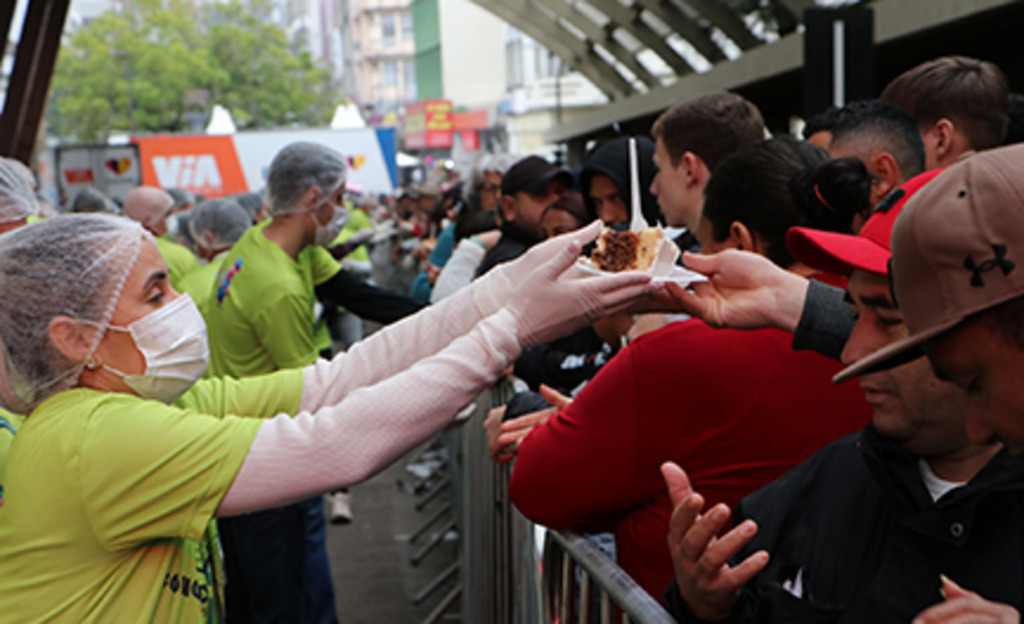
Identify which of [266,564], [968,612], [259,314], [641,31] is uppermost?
[641,31]

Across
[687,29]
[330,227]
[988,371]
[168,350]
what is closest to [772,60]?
[687,29]

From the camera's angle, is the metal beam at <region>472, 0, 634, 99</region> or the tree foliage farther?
the tree foliage

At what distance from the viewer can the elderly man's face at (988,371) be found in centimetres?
135

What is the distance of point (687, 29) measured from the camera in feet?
70.4

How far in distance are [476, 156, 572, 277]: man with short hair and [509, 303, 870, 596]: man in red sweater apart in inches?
120

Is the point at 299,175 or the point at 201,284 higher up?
the point at 299,175

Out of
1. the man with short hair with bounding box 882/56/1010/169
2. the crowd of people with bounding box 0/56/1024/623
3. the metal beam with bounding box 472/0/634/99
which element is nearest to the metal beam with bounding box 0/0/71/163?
the crowd of people with bounding box 0/56/1024/623

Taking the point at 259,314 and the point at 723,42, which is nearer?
the point at 259,314

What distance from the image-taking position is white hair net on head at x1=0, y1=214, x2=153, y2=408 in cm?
238

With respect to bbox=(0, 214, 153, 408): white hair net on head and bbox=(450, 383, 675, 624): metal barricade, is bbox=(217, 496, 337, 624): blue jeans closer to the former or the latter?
bbox=(450, 383, 675, 624): metal barricade

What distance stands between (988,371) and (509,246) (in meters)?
4.17

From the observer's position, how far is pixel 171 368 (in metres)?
2.58

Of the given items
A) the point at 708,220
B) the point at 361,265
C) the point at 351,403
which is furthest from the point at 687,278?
the point at 361,265

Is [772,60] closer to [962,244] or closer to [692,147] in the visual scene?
[692,147]
